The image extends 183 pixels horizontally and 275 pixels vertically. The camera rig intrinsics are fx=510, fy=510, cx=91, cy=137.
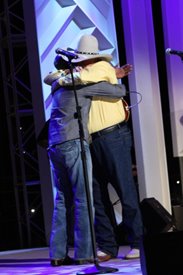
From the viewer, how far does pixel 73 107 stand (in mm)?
3049

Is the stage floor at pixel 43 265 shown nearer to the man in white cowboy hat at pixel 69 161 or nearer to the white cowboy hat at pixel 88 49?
the man in white cowboy hat at pixel 69 161

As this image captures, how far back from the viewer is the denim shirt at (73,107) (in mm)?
3025

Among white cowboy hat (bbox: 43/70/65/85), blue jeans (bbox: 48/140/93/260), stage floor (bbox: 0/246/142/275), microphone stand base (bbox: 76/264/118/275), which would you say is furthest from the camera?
white cowboy hat (bbox: 43/70/65/85)

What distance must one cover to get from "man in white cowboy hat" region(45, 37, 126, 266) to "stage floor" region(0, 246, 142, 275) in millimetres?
119

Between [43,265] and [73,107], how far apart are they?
1.00 metres

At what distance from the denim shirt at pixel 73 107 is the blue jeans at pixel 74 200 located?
0.05m

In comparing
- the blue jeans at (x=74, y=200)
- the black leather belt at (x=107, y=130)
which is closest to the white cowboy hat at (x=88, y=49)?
the black leather belt at (x=107, y=130)

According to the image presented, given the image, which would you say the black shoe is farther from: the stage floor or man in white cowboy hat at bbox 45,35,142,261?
man in white cowboy hat at bbox 45,35,142,261

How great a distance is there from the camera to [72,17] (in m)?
3.99

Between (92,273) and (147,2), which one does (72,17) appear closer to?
(147,2)

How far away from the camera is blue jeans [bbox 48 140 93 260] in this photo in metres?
3.01

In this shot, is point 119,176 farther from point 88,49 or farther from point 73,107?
point 88,49

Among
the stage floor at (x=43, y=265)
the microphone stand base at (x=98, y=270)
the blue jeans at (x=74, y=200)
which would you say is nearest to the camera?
the microphone stand base at (x=98, y=270)

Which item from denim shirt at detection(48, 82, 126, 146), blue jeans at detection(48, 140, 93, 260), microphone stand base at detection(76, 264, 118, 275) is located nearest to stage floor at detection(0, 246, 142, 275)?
microphone stand base at detection(76, 264, 118, 275)
